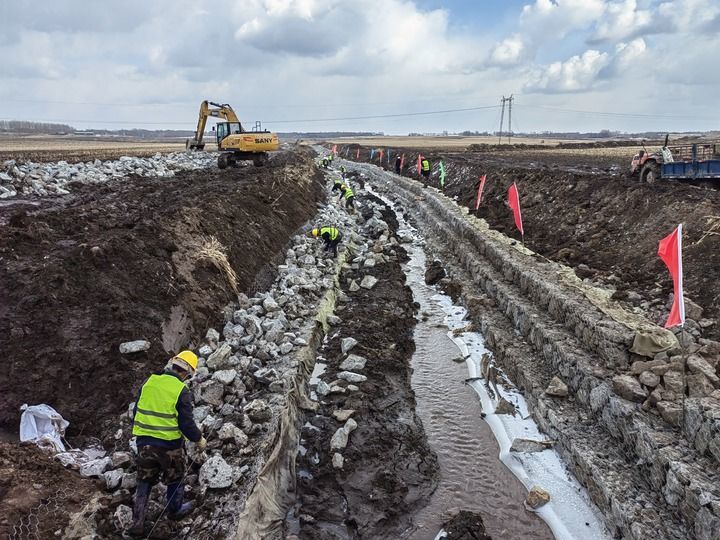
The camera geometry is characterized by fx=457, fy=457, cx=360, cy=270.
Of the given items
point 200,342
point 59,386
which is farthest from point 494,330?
point 59,386

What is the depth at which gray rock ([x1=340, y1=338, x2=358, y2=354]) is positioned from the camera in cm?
845

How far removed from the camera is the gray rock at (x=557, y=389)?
22.3 ft

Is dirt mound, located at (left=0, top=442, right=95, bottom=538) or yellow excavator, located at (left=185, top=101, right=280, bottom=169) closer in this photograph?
dirt mound, located at (left=0, top=442, right=95, bottom=538)

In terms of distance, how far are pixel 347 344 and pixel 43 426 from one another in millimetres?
4783

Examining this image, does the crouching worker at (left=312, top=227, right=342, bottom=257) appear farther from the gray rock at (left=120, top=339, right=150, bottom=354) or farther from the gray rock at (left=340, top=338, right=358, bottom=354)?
the gray rock at (left=120, top=339, right=150, bottom=354)

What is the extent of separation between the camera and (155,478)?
14.1 ft

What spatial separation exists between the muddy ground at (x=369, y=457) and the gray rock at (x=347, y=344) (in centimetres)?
10

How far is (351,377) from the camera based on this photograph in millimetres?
7570

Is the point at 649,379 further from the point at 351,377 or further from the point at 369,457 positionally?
the point at 351,377

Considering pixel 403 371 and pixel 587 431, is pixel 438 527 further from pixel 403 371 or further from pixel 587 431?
pixel 403 371

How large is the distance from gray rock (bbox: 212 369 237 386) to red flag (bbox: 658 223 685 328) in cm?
557

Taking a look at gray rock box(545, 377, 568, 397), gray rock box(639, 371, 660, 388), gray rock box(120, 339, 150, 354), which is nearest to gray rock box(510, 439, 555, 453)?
gray rock box(545, 377, 568, 397)

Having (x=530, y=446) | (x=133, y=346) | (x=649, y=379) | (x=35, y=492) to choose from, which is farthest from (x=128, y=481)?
(x=649, y=379)

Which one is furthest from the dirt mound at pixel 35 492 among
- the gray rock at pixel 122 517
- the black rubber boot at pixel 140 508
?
the black rubber boot at pixel 140 508
